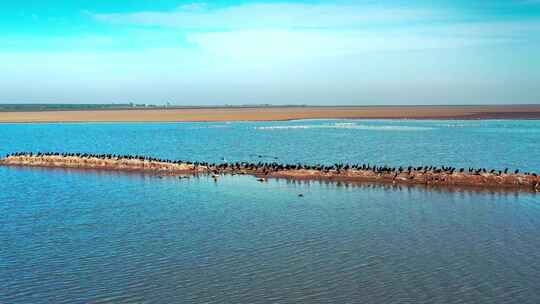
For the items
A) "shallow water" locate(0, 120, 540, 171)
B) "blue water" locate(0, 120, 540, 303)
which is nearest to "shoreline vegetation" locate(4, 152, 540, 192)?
"blue water" locate(0, 120, 540, 303)

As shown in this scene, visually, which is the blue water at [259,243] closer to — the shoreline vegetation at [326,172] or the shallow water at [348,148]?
the shoreline vegetation at [326,172]

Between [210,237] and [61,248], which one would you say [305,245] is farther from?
[61,248]

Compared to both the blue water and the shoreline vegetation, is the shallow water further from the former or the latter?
the blue water

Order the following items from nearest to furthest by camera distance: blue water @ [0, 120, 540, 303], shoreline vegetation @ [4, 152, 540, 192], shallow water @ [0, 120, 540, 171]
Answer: blue water @ [0, 120, 540, 303], shoreline vegetation @ [4, 152, 540, 192], shallow water @ [0, 120, 540, 171]

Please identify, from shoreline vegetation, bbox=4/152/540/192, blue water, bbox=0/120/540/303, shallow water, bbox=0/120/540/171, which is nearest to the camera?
blue water, bbox=0/120/540/303

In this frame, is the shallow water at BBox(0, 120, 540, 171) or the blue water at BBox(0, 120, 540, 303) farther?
the shallow water at BBox(0, 120, 540, 171)
